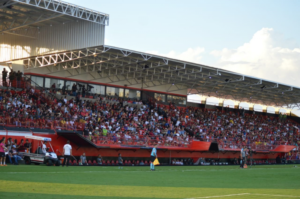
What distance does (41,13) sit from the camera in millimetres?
34969

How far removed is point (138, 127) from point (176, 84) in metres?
17.5

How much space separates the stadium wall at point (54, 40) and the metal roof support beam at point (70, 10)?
0.63 m

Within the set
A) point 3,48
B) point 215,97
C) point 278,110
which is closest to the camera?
point 3,48

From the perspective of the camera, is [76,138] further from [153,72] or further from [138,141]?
[153,72]

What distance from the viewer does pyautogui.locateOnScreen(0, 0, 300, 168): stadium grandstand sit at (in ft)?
111

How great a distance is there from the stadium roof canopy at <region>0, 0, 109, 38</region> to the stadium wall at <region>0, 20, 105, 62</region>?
589mm

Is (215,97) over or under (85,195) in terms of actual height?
over

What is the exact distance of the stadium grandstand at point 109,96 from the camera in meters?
33.7

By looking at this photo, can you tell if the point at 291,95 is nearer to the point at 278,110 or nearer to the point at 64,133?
the point at 278,110

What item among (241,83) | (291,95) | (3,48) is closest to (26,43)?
(3,48)

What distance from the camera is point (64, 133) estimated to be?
3209 cm

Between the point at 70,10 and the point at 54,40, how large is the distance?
5.08 meters

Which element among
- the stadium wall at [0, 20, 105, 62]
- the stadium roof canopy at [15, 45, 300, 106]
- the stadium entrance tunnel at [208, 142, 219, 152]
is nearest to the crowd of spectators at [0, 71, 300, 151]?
the stadium entrance tunnel at [208, 142, 219, 152]

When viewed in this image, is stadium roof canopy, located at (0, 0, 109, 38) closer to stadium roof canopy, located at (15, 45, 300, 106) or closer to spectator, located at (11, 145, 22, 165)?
stadium roof canopy, located at (15, 45, 300, 106)
